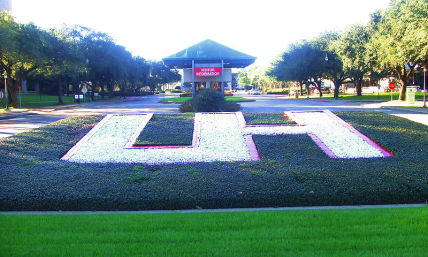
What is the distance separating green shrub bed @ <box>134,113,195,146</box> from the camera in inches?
445

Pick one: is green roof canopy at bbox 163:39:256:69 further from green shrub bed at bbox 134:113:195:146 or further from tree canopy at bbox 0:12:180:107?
green shrub bed at bbox 134:113:195:146

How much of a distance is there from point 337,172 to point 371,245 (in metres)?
3.59

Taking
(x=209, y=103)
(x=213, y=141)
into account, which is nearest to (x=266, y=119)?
(x=213, y=141)

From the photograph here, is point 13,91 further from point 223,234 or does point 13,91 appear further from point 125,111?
point 223,234

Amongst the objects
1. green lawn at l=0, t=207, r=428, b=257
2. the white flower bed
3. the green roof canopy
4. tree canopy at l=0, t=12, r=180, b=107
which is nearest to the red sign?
the green roof canopy

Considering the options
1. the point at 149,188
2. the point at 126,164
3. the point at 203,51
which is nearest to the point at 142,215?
the point at 149,188

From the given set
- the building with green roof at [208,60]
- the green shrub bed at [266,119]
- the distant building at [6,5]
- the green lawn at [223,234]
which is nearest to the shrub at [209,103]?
the green shrub bed at [266,119]

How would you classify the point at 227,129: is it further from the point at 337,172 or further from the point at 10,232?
the point at 10,232

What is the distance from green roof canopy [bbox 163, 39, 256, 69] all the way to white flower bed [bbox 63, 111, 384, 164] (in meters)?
20.2

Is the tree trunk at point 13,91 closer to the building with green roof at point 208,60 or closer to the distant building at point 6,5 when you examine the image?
the building with green roof at point 208,60

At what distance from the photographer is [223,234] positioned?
172 inches

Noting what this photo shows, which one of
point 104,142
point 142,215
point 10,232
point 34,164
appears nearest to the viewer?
point 10,232

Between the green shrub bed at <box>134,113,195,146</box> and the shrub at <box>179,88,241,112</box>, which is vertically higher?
the shrub at <box>179,88,241,112</box>

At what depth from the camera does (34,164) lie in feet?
28.3
